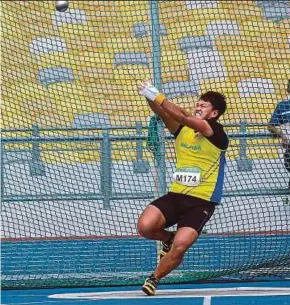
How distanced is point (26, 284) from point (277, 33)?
148 inches

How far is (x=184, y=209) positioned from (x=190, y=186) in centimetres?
19

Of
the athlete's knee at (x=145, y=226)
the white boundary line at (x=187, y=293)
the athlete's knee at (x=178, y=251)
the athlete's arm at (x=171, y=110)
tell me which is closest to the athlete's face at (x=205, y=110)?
the athlete's arm at (x=171, y=110)

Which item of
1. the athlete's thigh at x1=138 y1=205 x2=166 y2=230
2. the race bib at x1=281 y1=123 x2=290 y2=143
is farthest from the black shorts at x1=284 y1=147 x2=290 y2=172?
the athlete's thigh at x1=138 y1=205 x2=166 y2=230

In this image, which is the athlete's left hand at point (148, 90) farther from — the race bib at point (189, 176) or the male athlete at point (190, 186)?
the race bib at point (189, 176)

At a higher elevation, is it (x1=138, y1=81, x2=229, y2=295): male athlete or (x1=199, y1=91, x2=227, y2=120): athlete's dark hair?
(x1=199, y1=91, x2=227, y2=120): athlete's dark hair

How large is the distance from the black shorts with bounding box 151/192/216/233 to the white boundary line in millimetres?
778

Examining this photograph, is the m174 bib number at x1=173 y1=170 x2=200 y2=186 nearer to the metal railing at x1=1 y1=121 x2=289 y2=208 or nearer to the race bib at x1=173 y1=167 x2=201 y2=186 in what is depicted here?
the race bib at x1=173 y1=167 x2=201 y2=186

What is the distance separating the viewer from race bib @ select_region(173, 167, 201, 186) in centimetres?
696

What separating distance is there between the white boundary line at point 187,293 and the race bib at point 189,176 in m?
1.01

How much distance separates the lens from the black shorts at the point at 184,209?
6.89m

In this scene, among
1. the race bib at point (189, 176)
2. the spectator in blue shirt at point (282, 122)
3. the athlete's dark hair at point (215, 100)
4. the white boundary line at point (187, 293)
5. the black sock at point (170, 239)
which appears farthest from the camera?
the spectator in blue shirt at point (282, 122)

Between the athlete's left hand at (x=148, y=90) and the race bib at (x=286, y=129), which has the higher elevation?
the athlete's left hand at (x=148, y=90)

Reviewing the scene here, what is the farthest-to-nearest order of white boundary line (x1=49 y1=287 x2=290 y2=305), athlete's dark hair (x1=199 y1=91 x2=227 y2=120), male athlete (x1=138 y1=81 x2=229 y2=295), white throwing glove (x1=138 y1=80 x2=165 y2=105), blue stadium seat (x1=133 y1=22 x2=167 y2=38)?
blue stadium seat (x1=133 y1=22 x2=167 y2=38) < white boundary line (x1=49 y1=287 x2=290 y2=305) < athlete's dark hair (x1=199 y1=91 x2=227 y2=120) < male athlete (x1=138 y1=81 x2=229 y2=295) < white throwing glove (x1=138 y1=80 x2=165 y2=105)

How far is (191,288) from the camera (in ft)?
26.5
